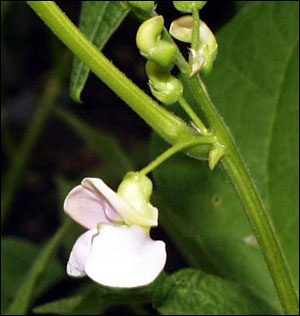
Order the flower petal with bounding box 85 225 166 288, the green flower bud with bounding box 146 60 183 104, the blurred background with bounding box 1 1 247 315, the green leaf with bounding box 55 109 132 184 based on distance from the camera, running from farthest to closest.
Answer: the blurred background with bounding box 1 1 247 315 < the green leaf with bounding box 55 109 132 184 < the green flower bud with bounding box 146 60 183 104 < the flower petal with bounding box 85 225 166 288

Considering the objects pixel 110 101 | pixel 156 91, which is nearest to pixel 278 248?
pixel 156 91

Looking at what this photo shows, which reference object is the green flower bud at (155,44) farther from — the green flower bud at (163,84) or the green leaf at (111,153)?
the green leaf at (111,153)

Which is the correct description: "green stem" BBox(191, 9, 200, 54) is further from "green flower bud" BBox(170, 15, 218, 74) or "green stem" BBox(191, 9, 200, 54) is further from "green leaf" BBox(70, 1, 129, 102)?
"green leaf" BBox(70, 1, 129, 102)

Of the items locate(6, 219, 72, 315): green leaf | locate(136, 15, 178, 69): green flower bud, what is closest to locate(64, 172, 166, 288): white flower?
locate(136, 15, 178, 69): green flower bud

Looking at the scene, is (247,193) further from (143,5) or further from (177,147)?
(143,5)

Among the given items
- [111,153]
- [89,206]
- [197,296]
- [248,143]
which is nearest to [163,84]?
[89,206]

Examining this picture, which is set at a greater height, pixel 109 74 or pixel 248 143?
pixel 109 74
